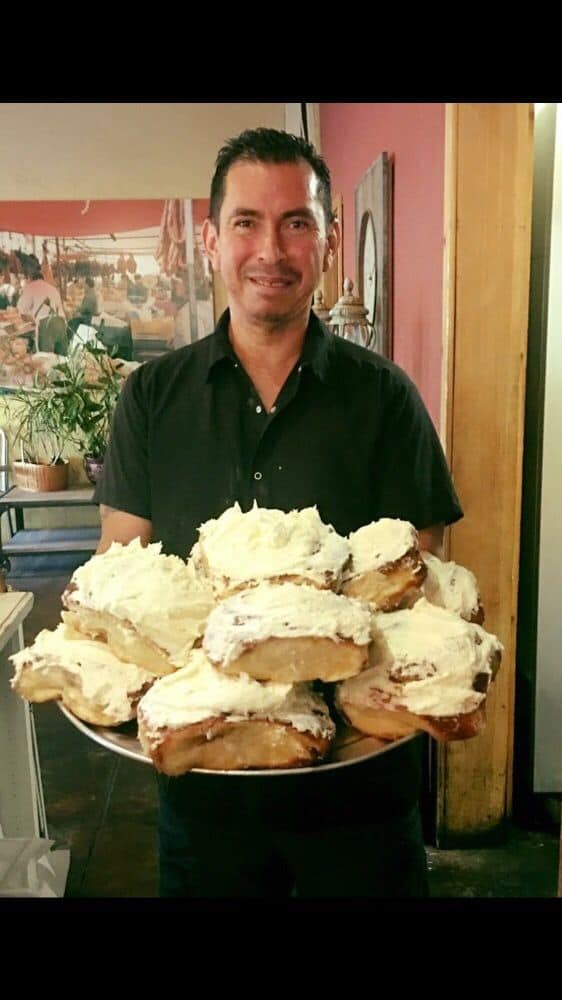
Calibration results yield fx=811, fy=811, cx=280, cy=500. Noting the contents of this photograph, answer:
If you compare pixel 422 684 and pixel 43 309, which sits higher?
pixel 43 309

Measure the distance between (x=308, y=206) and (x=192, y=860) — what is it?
0.89 metres

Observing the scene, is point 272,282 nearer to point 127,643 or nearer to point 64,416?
point 127,643

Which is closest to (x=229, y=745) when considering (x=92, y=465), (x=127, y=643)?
(x=127, y=643)

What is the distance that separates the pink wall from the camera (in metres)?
1.84

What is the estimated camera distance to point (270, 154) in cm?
105

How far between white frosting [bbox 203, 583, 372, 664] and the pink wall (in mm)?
1245

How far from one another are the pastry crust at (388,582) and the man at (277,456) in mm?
359

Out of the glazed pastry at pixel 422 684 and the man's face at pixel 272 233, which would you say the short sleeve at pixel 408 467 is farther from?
the glazed pastry at pixel 422 684

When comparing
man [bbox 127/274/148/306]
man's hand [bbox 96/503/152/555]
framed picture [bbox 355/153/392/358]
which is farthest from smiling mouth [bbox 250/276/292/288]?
man [bbox 127/274/148/306]

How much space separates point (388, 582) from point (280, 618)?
0.48ft

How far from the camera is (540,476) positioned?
6.13 feet

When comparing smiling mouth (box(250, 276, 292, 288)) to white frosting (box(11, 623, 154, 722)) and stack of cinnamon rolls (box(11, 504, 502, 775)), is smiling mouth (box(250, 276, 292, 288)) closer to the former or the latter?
stack of cinnamon rolls (box(11, 504, 502, 775))

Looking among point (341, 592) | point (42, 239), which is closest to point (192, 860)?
point (341, 592)

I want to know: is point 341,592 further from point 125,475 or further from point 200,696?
point 125,475
